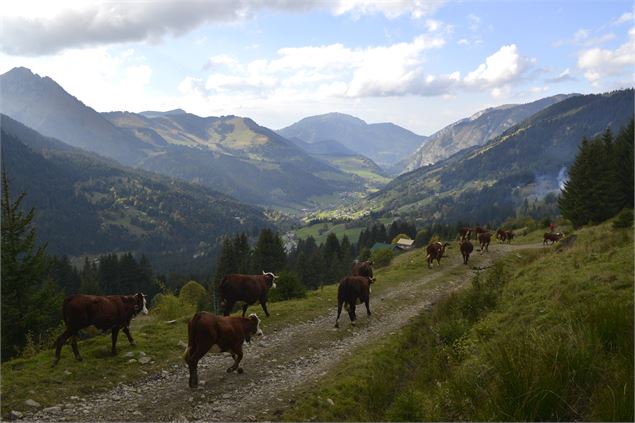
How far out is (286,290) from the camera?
28.2m

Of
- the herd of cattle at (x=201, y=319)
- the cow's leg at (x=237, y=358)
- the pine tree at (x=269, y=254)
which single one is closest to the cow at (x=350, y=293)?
the herd of cattle at (x=201, y=319)

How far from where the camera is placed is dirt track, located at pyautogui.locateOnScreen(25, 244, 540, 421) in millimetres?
10766

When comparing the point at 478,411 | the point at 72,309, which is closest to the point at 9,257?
the point at 72,309

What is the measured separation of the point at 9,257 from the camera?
90.3 ft

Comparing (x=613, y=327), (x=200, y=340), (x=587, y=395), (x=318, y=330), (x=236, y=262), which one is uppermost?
(x=613, y=327)

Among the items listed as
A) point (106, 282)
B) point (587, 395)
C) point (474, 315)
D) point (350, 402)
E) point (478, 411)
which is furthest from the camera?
point (106, 282)

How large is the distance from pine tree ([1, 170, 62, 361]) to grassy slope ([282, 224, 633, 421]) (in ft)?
79.1

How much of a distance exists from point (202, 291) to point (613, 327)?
81151mm

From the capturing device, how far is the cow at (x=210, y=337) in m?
12.3

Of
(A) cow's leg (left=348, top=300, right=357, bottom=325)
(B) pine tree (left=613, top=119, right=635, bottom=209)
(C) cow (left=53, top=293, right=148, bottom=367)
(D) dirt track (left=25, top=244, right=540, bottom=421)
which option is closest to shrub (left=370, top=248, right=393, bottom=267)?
(B) pine tree (left=613, top=119, right=635, bottom=209)

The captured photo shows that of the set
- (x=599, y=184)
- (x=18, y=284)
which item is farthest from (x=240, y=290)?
(x=599, y=184)

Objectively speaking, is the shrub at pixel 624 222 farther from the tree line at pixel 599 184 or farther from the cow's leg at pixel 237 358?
the cow's leg at pixel 237 358

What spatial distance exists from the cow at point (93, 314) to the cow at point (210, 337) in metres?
4.18

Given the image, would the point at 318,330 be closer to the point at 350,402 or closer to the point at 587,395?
the point at 350,402
